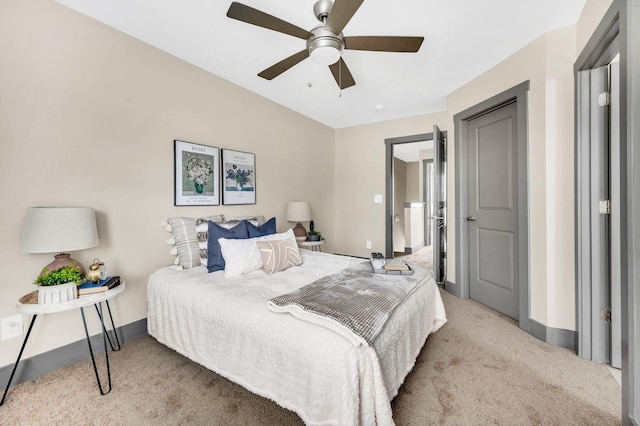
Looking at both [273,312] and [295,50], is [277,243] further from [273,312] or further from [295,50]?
[295,50]

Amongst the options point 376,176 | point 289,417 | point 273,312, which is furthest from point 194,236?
point 376,176

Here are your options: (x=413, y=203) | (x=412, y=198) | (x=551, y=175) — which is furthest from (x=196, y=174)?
(x=412, y=198)

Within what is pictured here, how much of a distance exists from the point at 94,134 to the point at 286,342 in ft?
6.94

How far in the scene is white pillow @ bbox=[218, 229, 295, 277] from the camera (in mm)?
2074

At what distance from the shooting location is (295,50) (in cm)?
244

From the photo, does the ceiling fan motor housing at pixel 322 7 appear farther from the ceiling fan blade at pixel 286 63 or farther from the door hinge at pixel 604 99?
the door hinge at pixel 604 99

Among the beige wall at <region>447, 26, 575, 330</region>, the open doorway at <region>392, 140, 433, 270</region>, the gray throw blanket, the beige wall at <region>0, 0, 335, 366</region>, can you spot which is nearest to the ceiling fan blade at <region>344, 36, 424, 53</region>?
the beige wall at <region>447, 26, 575, 330</region>

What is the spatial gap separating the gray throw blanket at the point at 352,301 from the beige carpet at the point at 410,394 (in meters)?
0.59

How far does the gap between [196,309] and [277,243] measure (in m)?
0.81

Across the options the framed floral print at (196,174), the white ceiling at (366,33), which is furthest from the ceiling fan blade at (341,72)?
the framed floral print at (196,174)

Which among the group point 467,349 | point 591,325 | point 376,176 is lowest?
point 467,349

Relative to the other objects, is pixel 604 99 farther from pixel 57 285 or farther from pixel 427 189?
pixel 427 189

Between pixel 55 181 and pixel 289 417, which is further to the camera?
pixel 55 181

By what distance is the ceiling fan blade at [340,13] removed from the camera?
142cm
